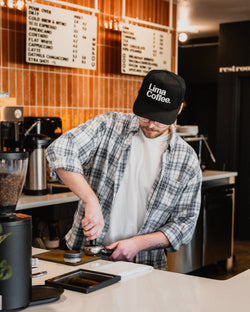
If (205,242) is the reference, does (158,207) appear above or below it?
above

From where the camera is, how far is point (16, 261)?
1.40m

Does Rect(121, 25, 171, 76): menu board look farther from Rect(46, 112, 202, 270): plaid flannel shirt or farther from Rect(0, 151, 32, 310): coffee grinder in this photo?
Rect(0, 151, 32, 310): coffee grinder

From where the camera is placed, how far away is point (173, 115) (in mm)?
2100

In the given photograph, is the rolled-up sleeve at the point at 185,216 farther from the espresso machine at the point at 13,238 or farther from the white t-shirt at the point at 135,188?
the espresso machine at the point at 13,238

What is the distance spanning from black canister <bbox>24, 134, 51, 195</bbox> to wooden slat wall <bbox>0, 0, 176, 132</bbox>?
59cm

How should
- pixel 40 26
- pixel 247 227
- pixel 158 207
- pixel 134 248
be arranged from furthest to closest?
1. pixel 247 227
2. pixel 40 26
3. pixel 158 207
4. pixel 134 248

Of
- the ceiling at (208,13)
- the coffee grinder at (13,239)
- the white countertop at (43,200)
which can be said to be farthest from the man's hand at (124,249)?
the ceiling at (208,13)

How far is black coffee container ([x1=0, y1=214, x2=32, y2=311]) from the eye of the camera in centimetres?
138

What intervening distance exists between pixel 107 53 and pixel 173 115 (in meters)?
2.81

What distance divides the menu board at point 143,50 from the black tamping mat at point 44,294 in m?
3.51

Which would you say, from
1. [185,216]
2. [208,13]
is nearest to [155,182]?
[185,216]

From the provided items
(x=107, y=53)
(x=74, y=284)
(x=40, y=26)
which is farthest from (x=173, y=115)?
(x=107, y=53)

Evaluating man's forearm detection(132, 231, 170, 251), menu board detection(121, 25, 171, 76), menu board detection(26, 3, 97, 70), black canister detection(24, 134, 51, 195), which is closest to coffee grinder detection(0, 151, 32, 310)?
man's forearm detection(132, 231, 170, 251)

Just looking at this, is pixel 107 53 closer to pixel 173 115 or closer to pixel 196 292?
pixel 173 115
